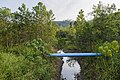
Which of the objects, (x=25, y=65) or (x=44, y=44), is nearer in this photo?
(x=25, y=65)

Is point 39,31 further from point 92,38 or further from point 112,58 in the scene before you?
point 112,58

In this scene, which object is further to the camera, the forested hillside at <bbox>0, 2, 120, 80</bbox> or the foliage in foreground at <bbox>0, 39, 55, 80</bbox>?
the forested hillside at <bbox>0, 2, 120, 80</bbox>

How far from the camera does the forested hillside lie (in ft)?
23.2

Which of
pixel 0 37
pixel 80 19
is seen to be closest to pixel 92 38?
pixel 0 37

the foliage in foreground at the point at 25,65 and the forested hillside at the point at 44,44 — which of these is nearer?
the foliage in foreground at the point at 25,65

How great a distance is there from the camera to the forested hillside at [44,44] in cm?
708

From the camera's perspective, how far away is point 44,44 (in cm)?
1035

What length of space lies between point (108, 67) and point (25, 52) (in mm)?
3251

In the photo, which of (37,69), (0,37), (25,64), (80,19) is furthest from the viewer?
(80,19)

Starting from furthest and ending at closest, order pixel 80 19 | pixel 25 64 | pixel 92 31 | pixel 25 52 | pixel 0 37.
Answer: pixel 80 19, pixel 0 37, pixel 92 31, pixel 25 52, pixel 25 64

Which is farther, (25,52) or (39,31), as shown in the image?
(39,31)

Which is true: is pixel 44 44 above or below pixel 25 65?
above

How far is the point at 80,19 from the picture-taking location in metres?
18.0

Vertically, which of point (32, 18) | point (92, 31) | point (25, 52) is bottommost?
point (25, 52)
